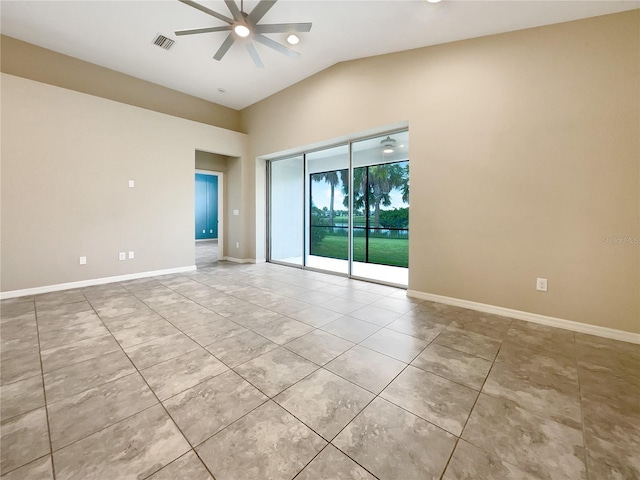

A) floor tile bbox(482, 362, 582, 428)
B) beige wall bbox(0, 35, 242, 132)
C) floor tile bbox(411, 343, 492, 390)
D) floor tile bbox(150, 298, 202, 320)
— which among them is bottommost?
floor tile bbox(482, 362, 582, 428)

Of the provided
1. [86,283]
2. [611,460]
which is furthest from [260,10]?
[86,283]

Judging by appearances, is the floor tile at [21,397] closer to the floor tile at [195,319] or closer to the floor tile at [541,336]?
the floor tile at [195,319]

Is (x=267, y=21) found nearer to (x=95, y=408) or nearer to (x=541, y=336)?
(x=95, y=408)

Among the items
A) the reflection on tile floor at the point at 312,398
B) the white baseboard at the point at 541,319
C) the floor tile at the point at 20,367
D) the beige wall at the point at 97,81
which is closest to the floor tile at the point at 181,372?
the reflection on tile floor at the point at 312,398

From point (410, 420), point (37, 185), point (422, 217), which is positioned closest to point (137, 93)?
point (37, 185)

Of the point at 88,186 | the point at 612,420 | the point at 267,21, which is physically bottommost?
the point at 612,420

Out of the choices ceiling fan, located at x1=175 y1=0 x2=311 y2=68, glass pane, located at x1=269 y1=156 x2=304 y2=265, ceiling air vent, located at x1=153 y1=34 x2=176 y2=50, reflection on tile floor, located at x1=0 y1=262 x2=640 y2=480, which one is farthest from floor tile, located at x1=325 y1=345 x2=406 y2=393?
ceiling air vent, located at x1=153 y1=34 x2=176 y2=50

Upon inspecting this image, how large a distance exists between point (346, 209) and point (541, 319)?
333 cm

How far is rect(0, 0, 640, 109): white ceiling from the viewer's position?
110 inches

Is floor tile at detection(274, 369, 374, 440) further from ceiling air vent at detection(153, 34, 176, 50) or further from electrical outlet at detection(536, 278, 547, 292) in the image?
ceiling air vent at detection(153, 34, 176, 50)

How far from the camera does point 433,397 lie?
167 centimetres

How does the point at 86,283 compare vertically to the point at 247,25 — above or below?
below

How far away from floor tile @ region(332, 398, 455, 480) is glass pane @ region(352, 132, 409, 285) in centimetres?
313

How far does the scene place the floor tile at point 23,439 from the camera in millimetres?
1212
